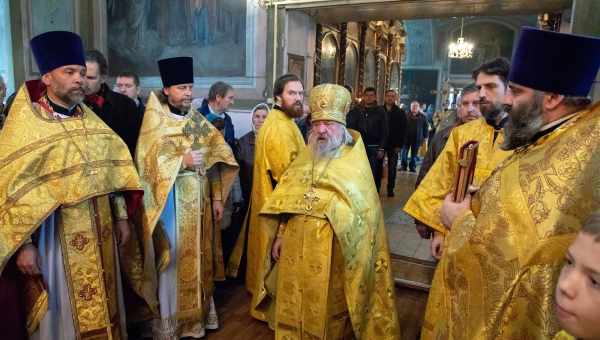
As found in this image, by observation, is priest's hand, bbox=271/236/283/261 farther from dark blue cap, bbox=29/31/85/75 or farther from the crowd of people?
dark blue cap, bbox=29/31/85/75

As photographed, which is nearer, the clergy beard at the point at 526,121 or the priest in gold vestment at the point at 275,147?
the clergy beard at the point at 526,121

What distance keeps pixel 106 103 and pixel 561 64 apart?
2995 mm

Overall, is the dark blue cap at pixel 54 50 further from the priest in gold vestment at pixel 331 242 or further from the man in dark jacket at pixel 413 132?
the man in dark jacket at pixel 413 132

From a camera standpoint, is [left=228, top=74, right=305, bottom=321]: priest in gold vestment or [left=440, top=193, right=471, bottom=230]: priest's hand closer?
[left=440, top=193, right=471, bottom=230]: priest's hand

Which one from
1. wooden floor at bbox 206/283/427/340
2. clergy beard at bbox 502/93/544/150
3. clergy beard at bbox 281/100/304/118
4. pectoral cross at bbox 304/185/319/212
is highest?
clergy beard at bbox 502/93/544/150

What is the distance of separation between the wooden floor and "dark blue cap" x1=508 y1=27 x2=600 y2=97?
2.39m

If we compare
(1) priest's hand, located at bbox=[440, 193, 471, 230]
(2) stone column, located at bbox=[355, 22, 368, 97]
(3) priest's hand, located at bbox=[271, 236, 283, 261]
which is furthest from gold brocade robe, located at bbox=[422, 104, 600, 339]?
(2) stone column, located at bbox=[355, 22, 368, 97]

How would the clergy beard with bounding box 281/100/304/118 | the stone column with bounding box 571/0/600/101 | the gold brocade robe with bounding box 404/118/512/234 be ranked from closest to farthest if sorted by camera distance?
Answer: the gold brocade robe with bounding box 404/118/512/234
the clergy beard with bounding box 281/100/304/118
the stone column with bounding box 571/0/600/101

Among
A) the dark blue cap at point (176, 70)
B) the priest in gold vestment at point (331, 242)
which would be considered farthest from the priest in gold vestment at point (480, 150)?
the dark blue cap at point (176, 70)

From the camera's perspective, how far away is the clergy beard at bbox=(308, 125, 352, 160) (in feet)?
8.61

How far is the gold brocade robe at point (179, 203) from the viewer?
108 inches

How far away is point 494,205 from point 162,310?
2330 mm

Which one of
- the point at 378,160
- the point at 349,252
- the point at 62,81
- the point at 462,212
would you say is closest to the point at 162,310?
the point at 349,252

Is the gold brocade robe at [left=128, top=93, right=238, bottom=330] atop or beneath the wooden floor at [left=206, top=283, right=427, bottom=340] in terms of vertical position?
atop
